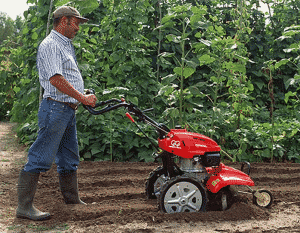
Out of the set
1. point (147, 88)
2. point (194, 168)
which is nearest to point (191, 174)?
point (194, 168)

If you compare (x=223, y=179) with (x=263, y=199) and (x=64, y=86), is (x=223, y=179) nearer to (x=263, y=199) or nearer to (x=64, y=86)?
(x=263, y=199)

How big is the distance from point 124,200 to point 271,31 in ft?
22.3

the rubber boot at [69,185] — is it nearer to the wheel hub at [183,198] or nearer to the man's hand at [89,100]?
the man's hand at [89,100]

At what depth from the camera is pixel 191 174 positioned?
3.72 m

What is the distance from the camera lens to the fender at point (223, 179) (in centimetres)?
360

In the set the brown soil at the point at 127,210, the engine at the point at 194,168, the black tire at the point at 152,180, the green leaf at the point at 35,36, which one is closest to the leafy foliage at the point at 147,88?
the green leaf at the point at 35,36

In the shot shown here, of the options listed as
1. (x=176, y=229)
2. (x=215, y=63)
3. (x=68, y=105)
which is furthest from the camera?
(x=215, y=63)

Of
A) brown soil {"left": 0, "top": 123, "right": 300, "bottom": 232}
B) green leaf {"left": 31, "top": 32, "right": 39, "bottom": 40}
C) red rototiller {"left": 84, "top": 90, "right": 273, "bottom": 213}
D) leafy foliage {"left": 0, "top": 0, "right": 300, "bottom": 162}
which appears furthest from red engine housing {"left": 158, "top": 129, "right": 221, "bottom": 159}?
green leaf {"left": 31, "top": 32, "right": 39, "bottom": 40}

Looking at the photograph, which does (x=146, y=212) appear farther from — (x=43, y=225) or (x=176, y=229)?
(x=43, y=225)

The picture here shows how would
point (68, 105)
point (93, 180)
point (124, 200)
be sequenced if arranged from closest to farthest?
point (68, 105) < point (124, 200) < point (93, 180)

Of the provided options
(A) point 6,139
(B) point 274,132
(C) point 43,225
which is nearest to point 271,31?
(B) point 274,132

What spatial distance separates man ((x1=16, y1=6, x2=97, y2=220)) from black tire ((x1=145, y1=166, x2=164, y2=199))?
993 mm

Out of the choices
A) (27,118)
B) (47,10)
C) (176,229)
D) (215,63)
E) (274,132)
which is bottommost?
(176,229)

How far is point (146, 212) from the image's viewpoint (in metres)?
3.61
